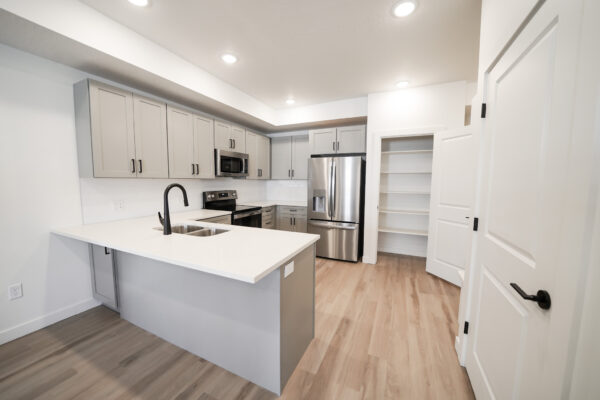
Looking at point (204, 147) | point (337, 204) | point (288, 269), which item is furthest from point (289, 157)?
point (288, 269)

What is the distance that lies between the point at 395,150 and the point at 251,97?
2.67 metres

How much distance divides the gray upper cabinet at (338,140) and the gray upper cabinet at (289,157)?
1.15 ft

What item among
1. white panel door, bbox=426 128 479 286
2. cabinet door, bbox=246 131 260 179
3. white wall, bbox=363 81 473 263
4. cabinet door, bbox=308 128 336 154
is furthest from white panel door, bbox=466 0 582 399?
cabinet door, bbox=246 131 260 179

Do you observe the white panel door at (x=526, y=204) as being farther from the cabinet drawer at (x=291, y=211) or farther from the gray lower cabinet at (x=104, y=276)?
the cabinet drawer at (x=291, y=211)

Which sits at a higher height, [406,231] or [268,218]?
[268,218]

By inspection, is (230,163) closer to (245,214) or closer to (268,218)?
(245,214)

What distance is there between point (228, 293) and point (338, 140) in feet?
10.8

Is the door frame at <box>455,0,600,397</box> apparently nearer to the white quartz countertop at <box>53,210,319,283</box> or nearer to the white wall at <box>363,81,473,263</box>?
the white quartz countertop at <box>53,210,319,283</box>

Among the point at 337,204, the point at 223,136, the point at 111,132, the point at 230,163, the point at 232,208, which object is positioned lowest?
the point at 232,208

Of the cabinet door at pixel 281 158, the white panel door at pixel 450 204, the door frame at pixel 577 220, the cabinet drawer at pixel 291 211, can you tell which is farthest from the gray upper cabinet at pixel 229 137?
the door frame at pixel 577 220

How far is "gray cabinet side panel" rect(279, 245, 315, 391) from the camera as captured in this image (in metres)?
1.42

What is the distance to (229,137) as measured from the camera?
11.9 feet

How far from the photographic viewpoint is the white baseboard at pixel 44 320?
1886 mm

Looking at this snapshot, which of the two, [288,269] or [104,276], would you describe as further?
[104,276]
